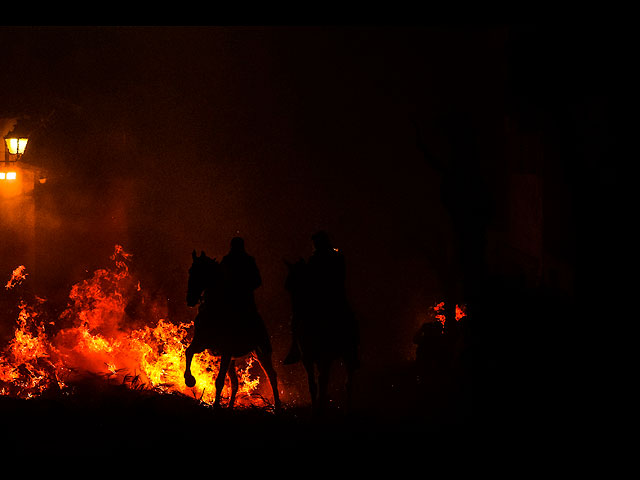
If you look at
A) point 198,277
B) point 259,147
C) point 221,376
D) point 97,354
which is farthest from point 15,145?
point 259,147

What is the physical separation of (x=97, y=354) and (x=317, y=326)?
15.8ft

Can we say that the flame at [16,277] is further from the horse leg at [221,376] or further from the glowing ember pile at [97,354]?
Result: the horse leg at [221,376]

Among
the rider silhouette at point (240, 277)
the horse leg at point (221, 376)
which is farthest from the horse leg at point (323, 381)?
the horse leg at point (221, 376)

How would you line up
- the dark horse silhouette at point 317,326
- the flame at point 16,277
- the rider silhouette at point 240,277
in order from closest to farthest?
the dark horse silhouette at point 317,326, the rider silhouette at point 240,277, the flame at point 16,277

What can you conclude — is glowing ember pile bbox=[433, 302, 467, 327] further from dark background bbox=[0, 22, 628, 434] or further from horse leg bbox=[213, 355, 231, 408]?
horse leg bbox=[213, 355, 231, 408]

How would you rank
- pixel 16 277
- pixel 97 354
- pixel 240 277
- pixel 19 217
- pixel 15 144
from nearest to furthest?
1. pixel 240 277
2. pixel 15 144
3. pixel 97 354
4. pixel 19 217
5. pixel 16 277

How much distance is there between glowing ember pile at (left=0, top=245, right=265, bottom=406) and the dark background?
1913 mm

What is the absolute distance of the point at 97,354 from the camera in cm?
1109

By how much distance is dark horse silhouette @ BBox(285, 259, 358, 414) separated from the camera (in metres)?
7.92

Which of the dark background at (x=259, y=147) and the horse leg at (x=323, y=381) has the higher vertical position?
the dark background at (x=259, y=147)

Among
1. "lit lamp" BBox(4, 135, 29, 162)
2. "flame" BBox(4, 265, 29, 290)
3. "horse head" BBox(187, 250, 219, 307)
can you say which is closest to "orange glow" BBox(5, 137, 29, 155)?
"lit lamp" BBox(4, 135, 29, 162)

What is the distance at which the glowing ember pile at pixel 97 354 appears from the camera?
995cm

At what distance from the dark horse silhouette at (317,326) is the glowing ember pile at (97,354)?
76.6 inches

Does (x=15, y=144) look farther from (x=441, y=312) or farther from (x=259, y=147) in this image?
(x=441, y=312)
